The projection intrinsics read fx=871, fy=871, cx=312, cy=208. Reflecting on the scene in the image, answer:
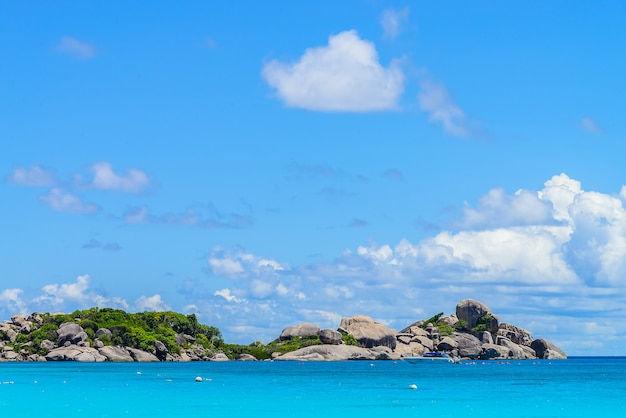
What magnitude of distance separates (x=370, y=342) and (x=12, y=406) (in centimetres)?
12994

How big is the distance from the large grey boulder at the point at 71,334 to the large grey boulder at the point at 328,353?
41305 millimetres

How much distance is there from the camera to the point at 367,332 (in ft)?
603

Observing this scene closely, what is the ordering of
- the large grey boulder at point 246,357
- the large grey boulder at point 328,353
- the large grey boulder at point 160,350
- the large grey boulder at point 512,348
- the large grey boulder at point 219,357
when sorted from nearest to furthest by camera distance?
the large grey boulder at point 160,350
the large grey boulder at point 328,353
the large grey boulder at point 219,357
the large grey boulder at point 246,357
the large grey boulder at point 512,348

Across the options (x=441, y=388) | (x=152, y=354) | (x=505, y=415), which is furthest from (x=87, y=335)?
Result: (x=505, y=415)

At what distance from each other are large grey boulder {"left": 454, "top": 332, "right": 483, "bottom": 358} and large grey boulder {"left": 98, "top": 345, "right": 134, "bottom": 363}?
72.9 meters

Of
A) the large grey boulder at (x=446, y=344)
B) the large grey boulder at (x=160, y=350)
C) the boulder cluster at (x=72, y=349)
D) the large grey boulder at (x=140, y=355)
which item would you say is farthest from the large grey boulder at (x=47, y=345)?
the large grey boulder at (x=446, y=344)

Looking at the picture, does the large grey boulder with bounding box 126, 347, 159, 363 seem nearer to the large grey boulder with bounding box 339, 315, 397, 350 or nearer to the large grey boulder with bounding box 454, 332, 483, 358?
the large grey boulder with bounding box 339, 315, 397, 350

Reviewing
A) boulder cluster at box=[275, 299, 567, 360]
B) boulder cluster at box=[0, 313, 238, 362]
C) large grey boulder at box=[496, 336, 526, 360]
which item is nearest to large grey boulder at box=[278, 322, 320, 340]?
boulder cluster at box=[275, 299, 567, 360]

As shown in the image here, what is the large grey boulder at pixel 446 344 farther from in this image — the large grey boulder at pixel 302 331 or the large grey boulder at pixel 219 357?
the large grey boulder at pixel 219 357

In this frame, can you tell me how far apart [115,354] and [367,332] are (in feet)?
178

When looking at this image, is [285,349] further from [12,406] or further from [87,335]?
[12,406]

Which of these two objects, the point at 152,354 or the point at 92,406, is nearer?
the point at 92,406

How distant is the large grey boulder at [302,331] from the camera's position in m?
182

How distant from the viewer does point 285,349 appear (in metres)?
182
